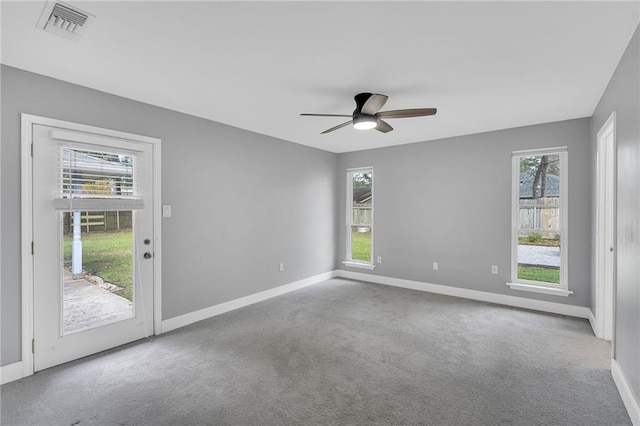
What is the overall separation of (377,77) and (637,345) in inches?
104

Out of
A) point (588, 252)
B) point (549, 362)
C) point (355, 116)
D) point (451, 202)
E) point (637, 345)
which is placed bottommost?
point (549, 362)

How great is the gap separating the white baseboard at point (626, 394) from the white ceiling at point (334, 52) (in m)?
2.41

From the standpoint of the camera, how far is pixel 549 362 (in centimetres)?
275

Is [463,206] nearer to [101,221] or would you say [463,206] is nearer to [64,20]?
[101,221]

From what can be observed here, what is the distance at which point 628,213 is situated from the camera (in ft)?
6.99

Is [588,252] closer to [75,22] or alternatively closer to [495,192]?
[495,192]

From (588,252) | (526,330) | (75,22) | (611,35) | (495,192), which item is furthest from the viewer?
(495,192)

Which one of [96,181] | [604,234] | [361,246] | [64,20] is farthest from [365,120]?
[361,246]

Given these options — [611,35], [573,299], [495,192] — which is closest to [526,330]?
[573,299]

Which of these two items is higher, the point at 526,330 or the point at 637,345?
the point at 637,345

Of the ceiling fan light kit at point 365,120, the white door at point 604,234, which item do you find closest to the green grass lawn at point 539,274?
the white door at point 604,234

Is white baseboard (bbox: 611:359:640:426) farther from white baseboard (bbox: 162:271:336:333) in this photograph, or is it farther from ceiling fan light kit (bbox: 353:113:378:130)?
white baseboard (bbox: 162:271:336:333)

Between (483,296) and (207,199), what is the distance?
168 inches

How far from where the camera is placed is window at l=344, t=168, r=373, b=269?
19.6ft
